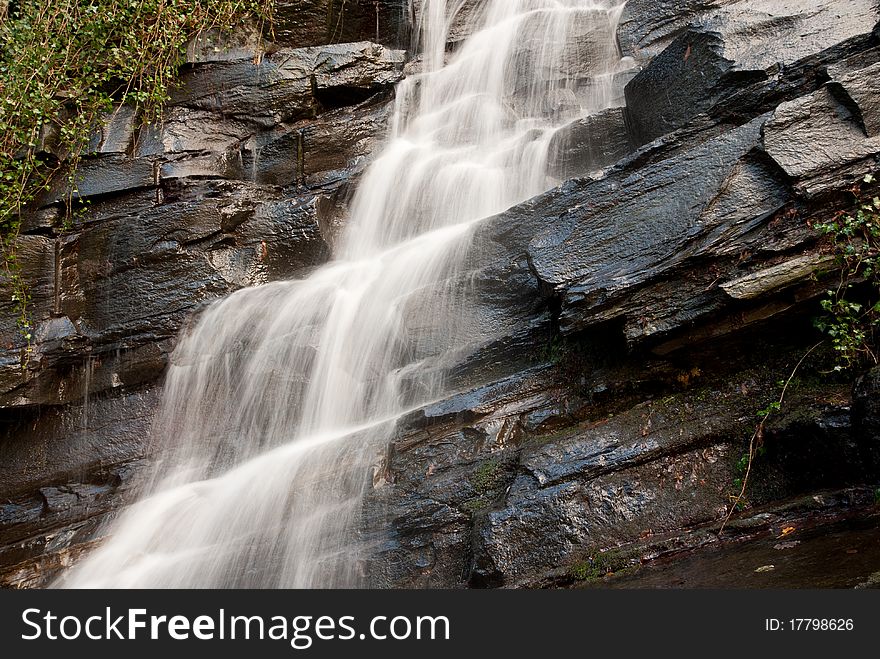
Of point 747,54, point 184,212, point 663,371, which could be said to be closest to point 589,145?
point 747,54

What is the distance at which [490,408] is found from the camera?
603 centimetres

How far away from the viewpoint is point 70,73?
9750 mm

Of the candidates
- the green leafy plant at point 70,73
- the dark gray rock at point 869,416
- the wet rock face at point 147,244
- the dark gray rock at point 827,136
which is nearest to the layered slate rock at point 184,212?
the wet rock face at point 147,244

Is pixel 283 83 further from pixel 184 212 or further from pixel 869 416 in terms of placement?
pixel 869 416

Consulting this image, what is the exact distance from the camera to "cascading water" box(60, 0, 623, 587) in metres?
5.96

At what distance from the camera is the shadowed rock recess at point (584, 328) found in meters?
5.05


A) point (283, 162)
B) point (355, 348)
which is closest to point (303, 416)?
point (355, 348)

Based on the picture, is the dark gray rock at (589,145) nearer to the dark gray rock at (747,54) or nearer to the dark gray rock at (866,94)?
the dark gray rock at (747,54)

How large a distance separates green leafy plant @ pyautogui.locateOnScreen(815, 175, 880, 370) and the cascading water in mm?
3021

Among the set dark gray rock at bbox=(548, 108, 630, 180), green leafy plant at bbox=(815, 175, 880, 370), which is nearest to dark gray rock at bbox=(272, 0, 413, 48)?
dark gray rock at bbox=(548, 108, 630, 180)

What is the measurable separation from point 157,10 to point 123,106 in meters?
1.44

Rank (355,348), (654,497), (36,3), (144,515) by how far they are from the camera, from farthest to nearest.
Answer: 1. (36,3)
2. (355,348)
3. (144,515)
4. (654,497)

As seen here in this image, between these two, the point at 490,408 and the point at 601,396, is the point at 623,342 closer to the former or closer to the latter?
the point at 601,396

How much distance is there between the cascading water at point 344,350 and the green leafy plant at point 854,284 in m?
3.02
